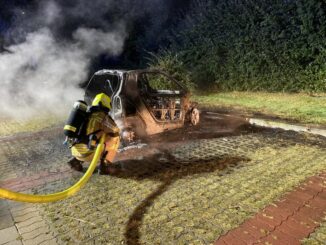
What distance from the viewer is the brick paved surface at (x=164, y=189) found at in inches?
136

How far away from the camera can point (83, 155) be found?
5.00m

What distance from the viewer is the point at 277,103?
1066cm

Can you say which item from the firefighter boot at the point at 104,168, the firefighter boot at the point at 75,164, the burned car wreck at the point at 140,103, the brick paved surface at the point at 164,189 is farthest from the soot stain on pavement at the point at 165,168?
the burned car wreck at the point at 140,103

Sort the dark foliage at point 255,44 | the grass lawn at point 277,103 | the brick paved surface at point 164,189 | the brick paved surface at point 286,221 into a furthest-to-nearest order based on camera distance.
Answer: the dark foliage at point 255,44 → the grass lawn at point 277,103 → the brick paved surface at point 164,189 → the brick paved surface at point 286,221

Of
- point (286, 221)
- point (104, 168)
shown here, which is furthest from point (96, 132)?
point (286, 221)

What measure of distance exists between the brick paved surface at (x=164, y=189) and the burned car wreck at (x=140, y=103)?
2.16 feet

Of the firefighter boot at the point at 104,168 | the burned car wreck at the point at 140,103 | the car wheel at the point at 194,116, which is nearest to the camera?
the firefighter boot at the point at 104,168

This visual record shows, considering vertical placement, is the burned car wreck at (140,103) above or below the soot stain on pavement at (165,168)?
above

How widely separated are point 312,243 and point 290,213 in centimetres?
61

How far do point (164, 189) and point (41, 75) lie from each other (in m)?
12.9

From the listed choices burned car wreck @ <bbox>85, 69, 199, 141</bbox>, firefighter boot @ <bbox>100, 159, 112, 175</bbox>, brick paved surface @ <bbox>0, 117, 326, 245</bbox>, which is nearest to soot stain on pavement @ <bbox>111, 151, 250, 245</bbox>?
brick paved surface @ <bbox>0, 117, 326, 245</bbox>

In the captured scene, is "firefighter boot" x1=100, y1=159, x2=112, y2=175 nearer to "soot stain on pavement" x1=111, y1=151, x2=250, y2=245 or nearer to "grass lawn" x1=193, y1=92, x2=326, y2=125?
"soot stain on pavement" x1=111, y1=151, x2=250, y2=245

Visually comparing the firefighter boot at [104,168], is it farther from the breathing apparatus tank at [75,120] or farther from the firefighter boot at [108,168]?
A: the breathing apparatus tank at [75,120]

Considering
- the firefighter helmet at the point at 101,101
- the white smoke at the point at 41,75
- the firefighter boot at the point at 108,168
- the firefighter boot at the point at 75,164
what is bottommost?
the firefighter boot at the point at 108,168
